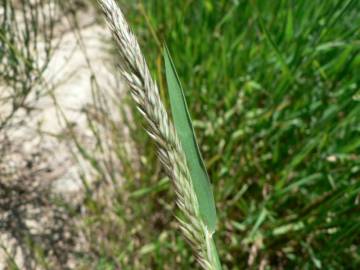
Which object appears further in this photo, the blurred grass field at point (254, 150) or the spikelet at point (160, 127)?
the blurred grass field at point (254, 150)

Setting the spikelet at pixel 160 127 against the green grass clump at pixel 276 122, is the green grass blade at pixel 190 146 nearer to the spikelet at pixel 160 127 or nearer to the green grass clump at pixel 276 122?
the spikelet at pixel 160 127

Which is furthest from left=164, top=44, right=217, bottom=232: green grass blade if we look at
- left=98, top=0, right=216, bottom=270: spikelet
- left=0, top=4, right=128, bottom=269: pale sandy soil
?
left=0, top=4, right=128, bottom=269: pale sandy soil

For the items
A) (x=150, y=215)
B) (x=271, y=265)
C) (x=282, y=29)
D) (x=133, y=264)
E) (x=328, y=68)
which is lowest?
(x=271, y=265)

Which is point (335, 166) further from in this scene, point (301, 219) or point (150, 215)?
point (150, 215)

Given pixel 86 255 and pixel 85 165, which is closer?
pixel 86 255

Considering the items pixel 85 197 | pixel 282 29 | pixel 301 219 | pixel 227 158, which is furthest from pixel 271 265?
pixel 282 29

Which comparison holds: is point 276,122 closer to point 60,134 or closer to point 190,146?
point 60,134

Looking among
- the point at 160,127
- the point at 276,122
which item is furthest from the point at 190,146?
the point at 276,122

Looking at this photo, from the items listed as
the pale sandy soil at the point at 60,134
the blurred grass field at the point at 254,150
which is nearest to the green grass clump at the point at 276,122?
the blurred grass field at the point at 254,150
